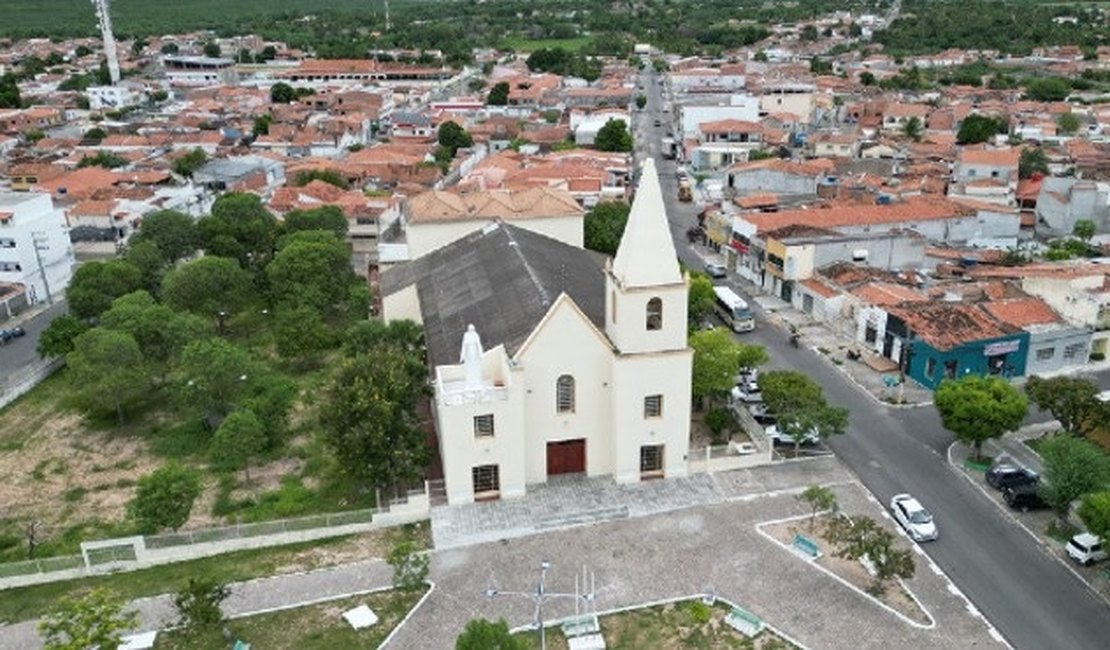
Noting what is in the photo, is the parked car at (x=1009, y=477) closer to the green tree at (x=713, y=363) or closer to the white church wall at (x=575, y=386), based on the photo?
the green tree at (x=713, y=363)

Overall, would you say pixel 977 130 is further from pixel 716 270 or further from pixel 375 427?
pixel 375 427

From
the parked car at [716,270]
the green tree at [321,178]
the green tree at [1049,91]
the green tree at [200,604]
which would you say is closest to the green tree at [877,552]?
the green tree at [200,604]

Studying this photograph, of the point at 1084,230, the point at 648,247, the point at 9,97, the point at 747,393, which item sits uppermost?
the point at 648,247

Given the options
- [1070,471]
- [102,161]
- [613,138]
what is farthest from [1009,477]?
[102,161]

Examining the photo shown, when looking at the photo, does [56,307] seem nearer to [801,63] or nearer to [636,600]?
[636,600]

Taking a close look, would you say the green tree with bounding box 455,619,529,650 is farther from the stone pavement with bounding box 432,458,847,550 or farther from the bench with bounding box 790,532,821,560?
the bench with bounding box 790,532,821,560
